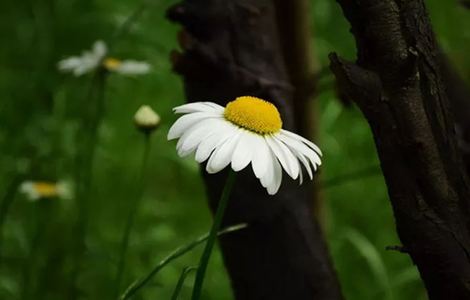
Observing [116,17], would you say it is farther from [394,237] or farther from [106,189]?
[394,237]

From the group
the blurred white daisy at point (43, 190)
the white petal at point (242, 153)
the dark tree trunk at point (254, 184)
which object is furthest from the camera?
the blurred white daisy at point (43, 190)

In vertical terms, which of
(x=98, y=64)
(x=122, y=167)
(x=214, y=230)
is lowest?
(x=214, y=230)

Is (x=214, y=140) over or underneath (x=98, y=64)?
underneath

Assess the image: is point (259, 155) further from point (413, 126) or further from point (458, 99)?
point (458, 99)

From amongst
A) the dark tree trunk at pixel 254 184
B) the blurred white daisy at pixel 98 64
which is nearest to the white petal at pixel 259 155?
the dark tree trunk at pixel 254 184


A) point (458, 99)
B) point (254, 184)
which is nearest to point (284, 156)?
point (254, 184)

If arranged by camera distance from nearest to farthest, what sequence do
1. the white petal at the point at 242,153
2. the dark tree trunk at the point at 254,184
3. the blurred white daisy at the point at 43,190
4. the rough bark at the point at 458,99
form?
the white petal at the point at 242,153 < the dark tree trunk at the point at 254,184 < the rough bark at the point at 458,99 < the blurred white daisy at the point at 43,190

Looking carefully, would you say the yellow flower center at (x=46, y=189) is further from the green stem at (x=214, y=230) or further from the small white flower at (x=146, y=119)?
the green stem at (x=214, y=230)
